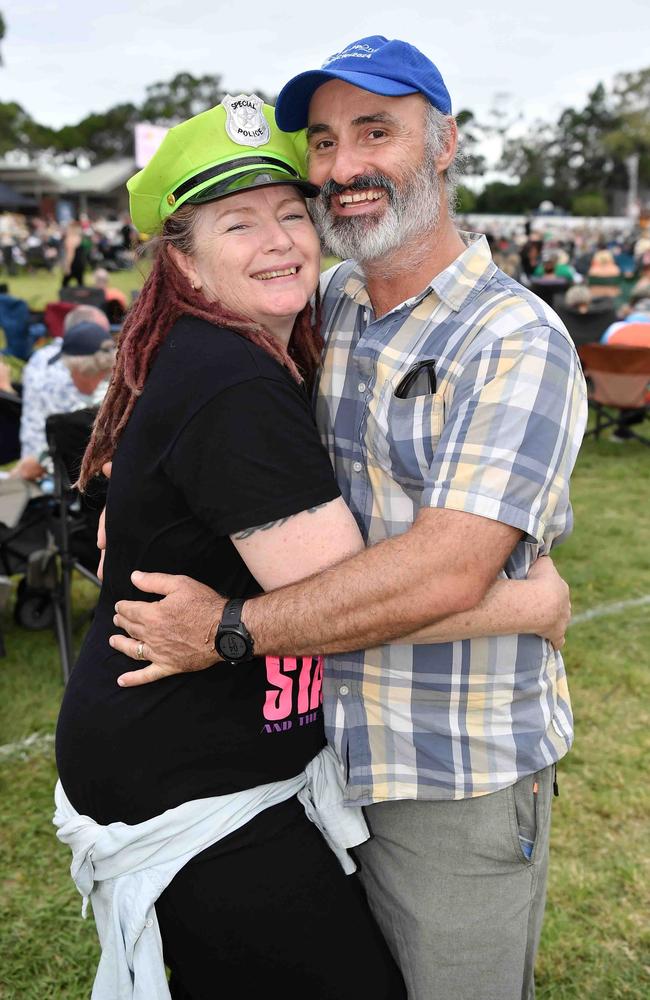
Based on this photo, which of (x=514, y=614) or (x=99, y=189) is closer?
(x=514, y=614)

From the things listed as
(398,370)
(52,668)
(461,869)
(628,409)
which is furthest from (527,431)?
(628,409)

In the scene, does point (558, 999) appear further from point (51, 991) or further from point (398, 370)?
point (398, 370)

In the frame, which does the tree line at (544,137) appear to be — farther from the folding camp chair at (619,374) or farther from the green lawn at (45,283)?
Answer: the folding camp chair at (619,374)

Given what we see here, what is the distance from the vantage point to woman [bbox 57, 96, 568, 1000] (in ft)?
5.17

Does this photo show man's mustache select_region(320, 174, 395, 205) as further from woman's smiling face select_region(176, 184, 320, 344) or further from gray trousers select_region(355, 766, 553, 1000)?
gray trousers select_region(355, 766, 553, 1000)

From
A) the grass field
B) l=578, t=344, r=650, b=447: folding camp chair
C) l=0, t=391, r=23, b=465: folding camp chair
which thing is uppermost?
l=0, t=391, r=23, b=465: folding camp chair

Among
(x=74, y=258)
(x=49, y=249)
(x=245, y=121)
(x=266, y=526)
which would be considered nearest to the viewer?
(x=266, y=526)

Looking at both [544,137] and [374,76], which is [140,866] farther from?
[544,137]

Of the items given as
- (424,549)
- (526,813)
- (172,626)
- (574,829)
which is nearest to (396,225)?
(424,549)

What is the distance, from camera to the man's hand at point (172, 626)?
5.42 feet

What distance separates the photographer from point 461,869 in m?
1.83

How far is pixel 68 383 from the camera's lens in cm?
590

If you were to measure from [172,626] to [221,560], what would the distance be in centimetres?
15

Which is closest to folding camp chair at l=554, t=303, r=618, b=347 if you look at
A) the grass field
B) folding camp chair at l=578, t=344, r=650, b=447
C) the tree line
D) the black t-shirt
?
folding camp chair at l=578, t=344, r=650, b=447
